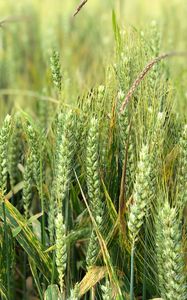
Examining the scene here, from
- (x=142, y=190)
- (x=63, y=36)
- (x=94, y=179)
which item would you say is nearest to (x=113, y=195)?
(x=94, y=179)

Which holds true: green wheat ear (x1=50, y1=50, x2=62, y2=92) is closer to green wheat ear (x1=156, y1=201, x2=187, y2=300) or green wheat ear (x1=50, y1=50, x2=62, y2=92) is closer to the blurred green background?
green wheat ear (x1=156, y1=201, x2=187, y2=300)

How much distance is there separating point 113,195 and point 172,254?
0.97 feet

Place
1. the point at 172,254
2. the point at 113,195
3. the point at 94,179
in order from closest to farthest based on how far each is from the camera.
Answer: the point at 172,254 < the point at 94,179 < the point at 113,195

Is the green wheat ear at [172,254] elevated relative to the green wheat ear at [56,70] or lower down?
lower down

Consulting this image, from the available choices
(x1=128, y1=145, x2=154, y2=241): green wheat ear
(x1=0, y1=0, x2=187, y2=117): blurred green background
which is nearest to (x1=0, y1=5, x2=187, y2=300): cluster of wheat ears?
(x1=128, y1=145, x2=154, y2=241): green wheat ear

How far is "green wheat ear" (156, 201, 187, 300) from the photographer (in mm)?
1137

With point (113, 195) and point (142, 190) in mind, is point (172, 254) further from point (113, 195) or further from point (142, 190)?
point (113, 195)

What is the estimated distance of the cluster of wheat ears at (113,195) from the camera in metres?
1.20

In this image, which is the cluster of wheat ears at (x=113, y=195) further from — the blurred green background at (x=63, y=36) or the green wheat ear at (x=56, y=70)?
the blurred green background at (x=63, y=36)

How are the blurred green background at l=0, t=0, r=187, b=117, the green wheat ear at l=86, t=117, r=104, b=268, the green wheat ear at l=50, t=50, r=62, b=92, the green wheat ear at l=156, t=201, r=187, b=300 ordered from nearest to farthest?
the green wheat ear at l=156, t=201, r=187, b=300
the green wheat ear at l=86, t=117, r=104, b=268
the green wheat ear at l=50, t=50, r=62, b=92
the blurred green background at l=0, t=0, r=187, b=117

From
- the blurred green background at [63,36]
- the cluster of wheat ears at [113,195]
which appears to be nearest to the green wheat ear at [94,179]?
the cluster of wheat ears at [113,195]

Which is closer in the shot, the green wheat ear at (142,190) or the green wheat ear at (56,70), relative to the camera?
the green wheat ear at (142,190)

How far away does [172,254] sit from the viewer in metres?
1.14

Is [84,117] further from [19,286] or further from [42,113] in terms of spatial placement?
[42,113]
